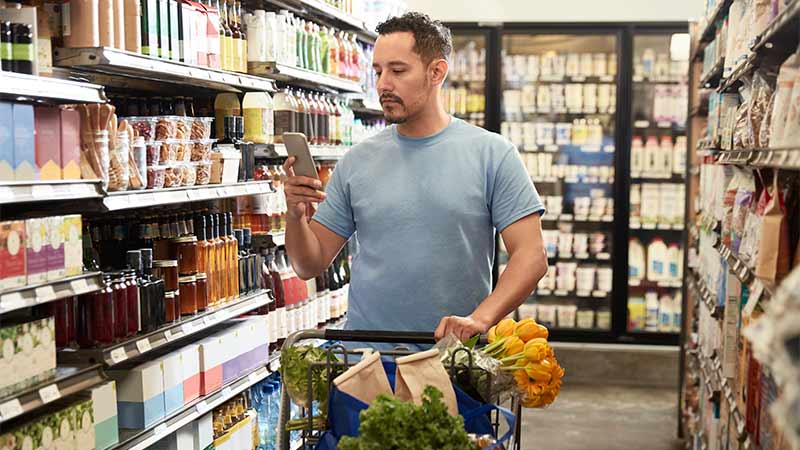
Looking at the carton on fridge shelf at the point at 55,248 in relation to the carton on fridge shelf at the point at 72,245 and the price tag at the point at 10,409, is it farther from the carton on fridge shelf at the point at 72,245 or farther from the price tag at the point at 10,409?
the price tag at the point at 10,409

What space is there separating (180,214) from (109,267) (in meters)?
0.42

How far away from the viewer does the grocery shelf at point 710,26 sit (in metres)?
4.68

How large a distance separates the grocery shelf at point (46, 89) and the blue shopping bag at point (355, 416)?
134 centimetres

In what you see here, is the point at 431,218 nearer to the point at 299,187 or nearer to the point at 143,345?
the point at 299,187

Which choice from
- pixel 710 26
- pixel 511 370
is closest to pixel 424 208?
pixel 511 370

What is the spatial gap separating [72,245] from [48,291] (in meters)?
0.22

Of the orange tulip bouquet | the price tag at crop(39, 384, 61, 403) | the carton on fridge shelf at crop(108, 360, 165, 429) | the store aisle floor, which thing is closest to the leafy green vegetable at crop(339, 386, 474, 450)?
the orange tulip bouquet

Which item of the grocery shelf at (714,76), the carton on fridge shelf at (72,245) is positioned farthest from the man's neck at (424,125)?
the grocery shelf at (714,76)

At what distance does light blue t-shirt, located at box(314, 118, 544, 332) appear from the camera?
3055 millimetres

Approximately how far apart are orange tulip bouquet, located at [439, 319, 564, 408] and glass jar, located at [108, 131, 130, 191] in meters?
1.60

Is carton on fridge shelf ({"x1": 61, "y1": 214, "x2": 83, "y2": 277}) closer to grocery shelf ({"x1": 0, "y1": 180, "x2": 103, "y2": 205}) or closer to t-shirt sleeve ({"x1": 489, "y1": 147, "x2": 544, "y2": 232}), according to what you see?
grocery shelf ({"x1": 0, "y1": 180, "x2": 103, "y2": 205})

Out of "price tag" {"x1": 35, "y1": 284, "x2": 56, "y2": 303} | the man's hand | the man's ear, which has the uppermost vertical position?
the man's ear

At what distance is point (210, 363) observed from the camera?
13.7 ft

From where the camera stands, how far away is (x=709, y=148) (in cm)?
489
